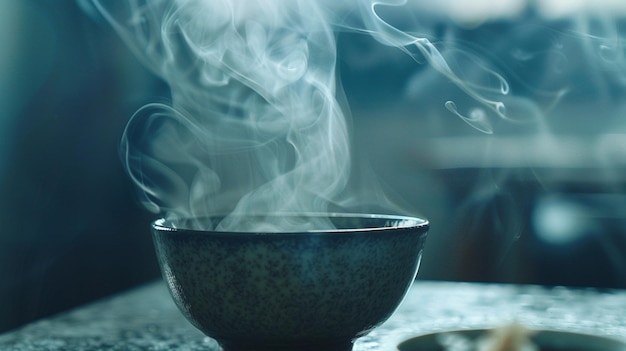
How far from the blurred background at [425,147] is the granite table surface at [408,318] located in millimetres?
193

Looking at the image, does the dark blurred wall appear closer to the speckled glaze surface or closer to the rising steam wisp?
the rising steam wisp

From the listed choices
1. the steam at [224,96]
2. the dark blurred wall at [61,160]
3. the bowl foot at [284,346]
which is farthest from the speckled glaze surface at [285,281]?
the dark blurred wall at [61,160]

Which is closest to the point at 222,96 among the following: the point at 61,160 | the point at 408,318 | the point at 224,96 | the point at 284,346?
the point at 224,96

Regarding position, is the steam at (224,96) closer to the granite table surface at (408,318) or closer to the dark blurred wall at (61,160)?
the dark blurred wall at (61,160)

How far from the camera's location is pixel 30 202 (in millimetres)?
938

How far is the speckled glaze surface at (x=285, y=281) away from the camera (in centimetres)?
45

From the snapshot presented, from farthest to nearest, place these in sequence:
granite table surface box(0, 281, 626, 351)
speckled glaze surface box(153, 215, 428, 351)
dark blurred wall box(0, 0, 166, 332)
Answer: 1. dark blurred wall box(0, 0, 166, 332)
2. granite table surface box(0, 281, 626, 351)
3. speckled glaze surface box(153, 215, 428, 351)

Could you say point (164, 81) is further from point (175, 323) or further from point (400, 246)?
point (400, 246)

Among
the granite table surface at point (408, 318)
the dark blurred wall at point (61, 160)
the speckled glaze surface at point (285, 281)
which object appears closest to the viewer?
the speckled glaze surface at point (285, 281)

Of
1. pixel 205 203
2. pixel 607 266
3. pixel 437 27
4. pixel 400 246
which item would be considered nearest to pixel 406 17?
pixel 437 27

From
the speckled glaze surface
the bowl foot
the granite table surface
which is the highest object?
the speckled glaze surface

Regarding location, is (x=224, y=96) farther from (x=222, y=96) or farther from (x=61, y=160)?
(x=61, y=160)

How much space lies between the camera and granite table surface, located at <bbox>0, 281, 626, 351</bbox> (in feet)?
2.07

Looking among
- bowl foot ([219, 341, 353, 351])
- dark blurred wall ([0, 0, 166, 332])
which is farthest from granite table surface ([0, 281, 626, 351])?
dark blurred wall ([0, 0, 166, 332])
